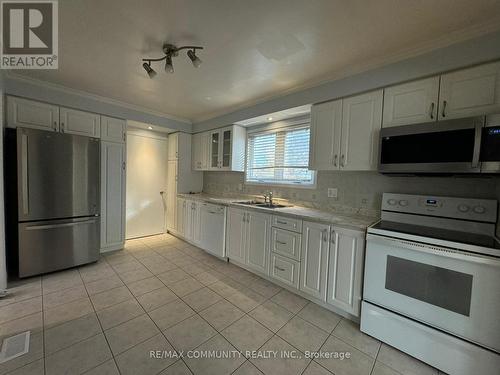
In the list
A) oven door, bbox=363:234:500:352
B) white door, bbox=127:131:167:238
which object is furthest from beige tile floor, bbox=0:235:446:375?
white door, bbox=127:131:167:238

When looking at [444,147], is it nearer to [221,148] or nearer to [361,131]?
[361,131]

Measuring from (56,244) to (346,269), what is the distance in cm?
335

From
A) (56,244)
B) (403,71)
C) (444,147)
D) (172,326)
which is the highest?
(403,71)

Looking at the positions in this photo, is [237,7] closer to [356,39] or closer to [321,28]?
[321,28]

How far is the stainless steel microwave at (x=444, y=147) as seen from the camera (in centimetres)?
143

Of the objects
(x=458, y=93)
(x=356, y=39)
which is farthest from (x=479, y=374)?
(x=356, y=39)

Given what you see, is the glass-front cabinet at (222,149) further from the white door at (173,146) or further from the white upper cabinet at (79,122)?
the white upper cabinet at (79,122)

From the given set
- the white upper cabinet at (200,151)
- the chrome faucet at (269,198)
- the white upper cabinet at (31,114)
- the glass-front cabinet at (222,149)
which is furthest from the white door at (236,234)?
the white upper cabinet at (31,114)

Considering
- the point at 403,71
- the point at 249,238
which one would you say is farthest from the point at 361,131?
the point at 249,238

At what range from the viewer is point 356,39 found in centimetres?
167

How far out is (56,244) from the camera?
2551mm

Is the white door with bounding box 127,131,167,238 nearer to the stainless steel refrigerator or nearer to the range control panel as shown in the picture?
the stainless steel refrigerator

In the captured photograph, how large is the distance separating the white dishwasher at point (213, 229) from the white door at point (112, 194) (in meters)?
1.33

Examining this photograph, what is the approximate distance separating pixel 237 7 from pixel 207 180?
135 inches
